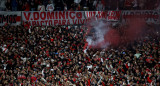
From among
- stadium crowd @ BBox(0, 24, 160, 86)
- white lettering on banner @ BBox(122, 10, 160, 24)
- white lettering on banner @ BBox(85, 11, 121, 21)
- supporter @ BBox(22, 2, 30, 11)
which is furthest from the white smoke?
supporter @ BBox(22, 2, 30, 11)

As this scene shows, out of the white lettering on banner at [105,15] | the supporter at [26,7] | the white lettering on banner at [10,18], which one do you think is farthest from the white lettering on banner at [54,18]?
the supporter at [26,7]

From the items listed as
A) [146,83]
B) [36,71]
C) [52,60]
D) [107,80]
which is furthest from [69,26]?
[146,83]

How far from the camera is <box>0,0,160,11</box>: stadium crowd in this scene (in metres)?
15.0

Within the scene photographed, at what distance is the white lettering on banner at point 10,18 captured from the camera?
1436 cm

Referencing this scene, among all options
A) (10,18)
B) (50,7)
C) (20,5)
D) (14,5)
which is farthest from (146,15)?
(10,18)

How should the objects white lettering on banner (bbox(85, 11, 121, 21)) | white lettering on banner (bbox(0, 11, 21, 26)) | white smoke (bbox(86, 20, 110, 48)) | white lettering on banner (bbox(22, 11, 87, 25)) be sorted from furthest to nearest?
white lettering on banner (bbox(85, 11, 121, 21)) → white lettering on banner (bbox(22, 11, 87, 25)) → white lettering on banner (bbox(0, 11, 21, 26)) → white smoke (bbox(86, 20, 110, 48))

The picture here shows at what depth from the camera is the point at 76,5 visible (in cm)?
1617

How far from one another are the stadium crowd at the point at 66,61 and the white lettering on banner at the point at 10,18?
786 millimetres

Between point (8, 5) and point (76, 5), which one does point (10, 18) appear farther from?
point (76, 5)

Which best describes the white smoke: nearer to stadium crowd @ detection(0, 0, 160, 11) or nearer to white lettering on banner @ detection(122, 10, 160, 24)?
stadium crowd @ detection(0, 0, 160, 11)

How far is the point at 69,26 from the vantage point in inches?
588

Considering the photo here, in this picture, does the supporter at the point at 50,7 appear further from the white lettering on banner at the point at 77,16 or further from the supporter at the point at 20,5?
the supporter at the point at 20,5

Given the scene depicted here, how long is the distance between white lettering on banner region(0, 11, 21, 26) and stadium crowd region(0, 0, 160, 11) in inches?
19.5

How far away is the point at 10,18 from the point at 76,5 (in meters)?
4.48
